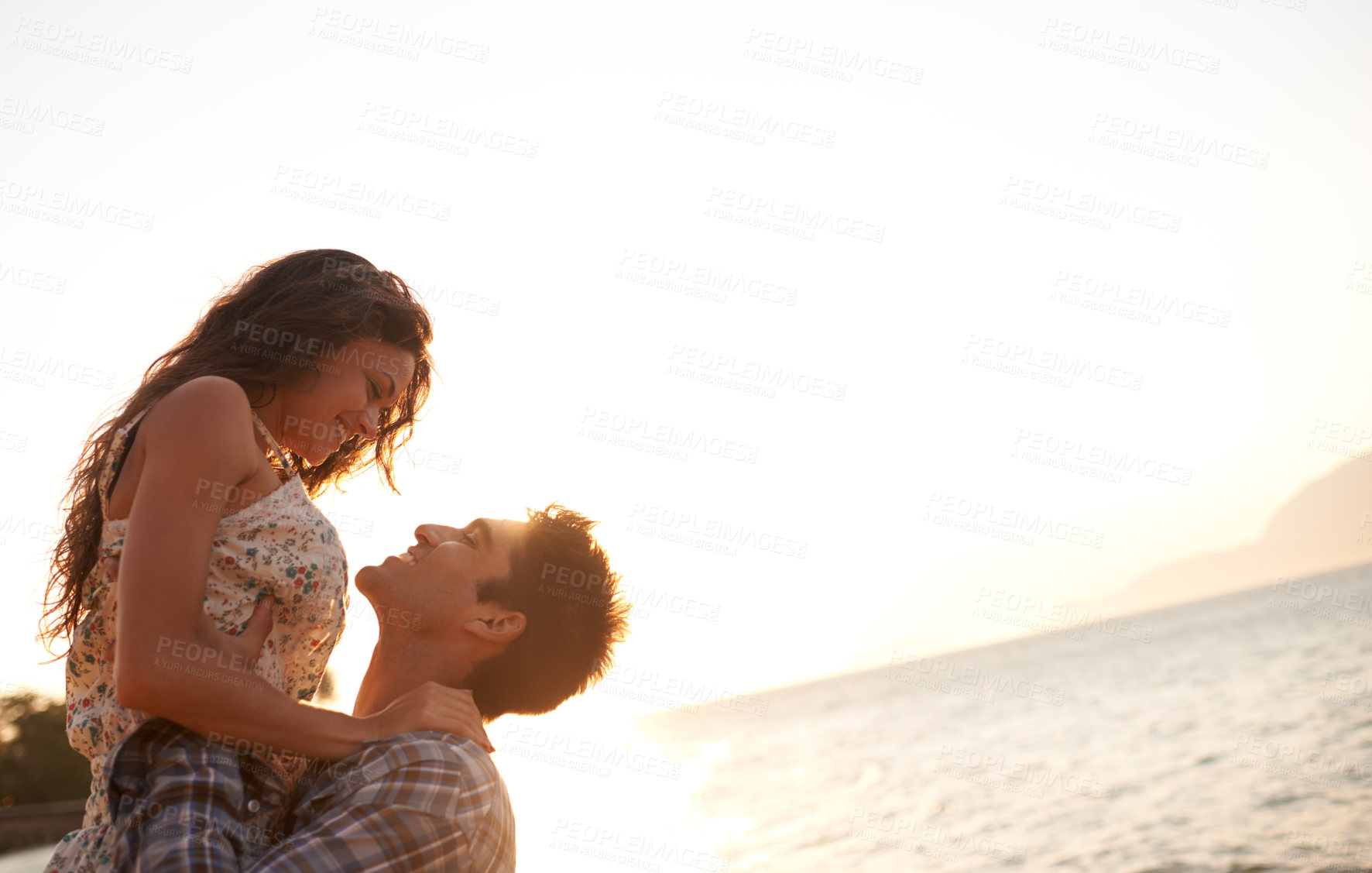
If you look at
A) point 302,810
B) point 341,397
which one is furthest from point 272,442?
point 302,810

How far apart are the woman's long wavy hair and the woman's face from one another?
0.10ft

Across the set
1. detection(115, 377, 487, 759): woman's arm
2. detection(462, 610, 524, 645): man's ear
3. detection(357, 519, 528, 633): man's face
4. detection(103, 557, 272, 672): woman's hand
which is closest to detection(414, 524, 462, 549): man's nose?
detection(357, 519, 528, 633): man's face

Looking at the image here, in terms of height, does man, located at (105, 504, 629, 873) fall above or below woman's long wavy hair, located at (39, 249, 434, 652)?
below

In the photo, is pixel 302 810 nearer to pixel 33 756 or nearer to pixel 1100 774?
pixel 33 756

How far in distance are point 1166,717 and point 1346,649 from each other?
1630cm

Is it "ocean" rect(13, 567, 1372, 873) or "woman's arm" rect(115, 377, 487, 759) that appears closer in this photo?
"woman's arm" rect(115, 377, 487, 759)

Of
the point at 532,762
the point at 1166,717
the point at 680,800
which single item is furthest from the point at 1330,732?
the point at 532,762

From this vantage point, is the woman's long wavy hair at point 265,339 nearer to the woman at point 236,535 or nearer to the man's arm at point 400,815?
the woman at point 236,535

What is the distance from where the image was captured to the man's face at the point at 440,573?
3420 millimetres

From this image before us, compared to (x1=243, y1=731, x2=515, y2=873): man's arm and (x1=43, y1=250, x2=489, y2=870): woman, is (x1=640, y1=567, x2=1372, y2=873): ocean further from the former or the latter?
(x1=43, y1=250, x2=489, y2=870): woman

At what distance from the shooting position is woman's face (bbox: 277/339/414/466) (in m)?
3.06

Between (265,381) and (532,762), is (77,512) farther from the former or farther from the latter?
(532,762)

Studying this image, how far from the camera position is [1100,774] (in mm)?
22344

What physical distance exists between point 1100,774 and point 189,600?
2500cm
